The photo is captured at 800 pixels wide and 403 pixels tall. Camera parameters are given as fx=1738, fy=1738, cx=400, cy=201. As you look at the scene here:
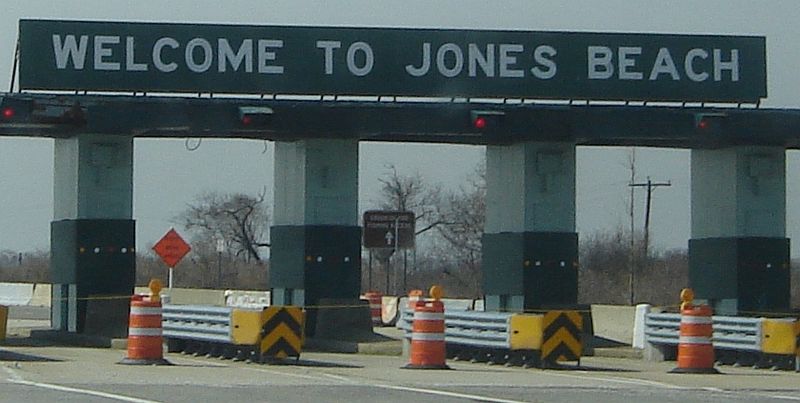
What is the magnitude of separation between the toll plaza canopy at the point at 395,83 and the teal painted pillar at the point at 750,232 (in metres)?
0.63

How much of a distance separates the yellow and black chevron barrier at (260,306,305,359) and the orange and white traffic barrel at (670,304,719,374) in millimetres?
5244

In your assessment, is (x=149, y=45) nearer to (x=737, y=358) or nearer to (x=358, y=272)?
(x=358, y=272)

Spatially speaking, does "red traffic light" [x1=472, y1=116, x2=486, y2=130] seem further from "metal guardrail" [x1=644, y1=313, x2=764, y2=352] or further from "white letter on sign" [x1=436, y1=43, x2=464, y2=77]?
"metal guardrail" [x1=644, y1=313, x2=764, y2=352]

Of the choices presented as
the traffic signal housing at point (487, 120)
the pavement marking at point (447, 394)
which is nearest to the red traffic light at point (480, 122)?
the traffic signal housing at point (487, 120)

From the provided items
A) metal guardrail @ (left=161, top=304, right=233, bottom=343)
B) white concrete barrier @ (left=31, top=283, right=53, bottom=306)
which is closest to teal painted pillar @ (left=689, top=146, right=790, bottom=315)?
metal guardrail @ (left=161, top=304, right=233, bottom=343)

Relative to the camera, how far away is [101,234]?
105ft

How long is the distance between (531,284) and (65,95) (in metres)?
9.18

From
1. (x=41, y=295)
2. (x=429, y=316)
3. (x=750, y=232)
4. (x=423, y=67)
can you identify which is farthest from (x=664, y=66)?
(x=41, y=295)

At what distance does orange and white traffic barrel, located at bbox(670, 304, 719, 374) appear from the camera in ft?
74.5

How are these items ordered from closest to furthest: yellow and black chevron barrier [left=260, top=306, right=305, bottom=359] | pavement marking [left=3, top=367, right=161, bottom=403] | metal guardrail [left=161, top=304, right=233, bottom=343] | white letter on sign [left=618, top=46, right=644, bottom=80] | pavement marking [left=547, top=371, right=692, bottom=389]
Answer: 1. pavement marking [left=3, top=367, right=161, bottom=403]
2. pavement marking [left=547, top=371, right=692, bottom=389]
3. yellow and black chevron barrier [left=260, top=306, right=305, bottom=359]
4. metal guardrail [left=161, top=304, right=233, bottom=343]
5. white letter on sign [left=618, top=46, right=644, bottom=80]

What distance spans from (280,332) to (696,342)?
5.66 m

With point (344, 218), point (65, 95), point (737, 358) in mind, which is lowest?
point (737, 358)

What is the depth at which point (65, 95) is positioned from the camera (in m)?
30.7

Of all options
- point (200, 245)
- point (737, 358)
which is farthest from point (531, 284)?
point (200, 245)
